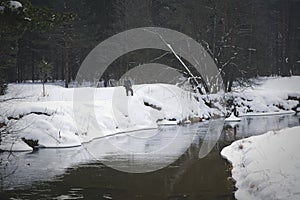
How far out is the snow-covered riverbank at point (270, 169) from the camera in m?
10.3

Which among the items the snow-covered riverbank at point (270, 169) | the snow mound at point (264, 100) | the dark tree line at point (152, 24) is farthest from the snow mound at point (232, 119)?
the snow-covered riverbank at point (270, 169)

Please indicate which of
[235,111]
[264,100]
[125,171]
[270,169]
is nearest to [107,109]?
[125,171]

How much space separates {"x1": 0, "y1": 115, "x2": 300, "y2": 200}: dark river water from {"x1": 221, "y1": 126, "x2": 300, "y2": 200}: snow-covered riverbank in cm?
53

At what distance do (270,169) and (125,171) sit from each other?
18.3 feet

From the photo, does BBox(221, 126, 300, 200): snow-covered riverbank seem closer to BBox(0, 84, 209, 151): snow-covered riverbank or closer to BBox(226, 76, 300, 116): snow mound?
BBox(0, 84, 209, 151): snow-covered riverbank

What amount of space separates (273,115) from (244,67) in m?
6.01

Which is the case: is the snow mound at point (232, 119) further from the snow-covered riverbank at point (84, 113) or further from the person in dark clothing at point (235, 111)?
the snow-covered riverbank at point (84, 113)

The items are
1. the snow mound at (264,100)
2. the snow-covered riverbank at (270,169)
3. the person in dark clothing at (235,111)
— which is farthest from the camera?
the snow mound at (264,100)

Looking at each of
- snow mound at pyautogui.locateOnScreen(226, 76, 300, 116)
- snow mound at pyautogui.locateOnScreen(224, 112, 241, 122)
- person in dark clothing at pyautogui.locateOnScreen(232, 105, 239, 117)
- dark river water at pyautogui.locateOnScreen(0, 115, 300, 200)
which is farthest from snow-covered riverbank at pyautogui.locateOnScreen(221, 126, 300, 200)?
snow mound at pyautogui.locateOnScreen(226, 76, 300, 116)

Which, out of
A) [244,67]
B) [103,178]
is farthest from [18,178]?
[244,67]

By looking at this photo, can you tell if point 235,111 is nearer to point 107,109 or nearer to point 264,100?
point 264,100

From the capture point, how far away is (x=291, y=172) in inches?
425

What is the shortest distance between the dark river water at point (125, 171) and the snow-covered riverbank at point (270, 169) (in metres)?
0.53

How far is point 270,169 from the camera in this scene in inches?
463
